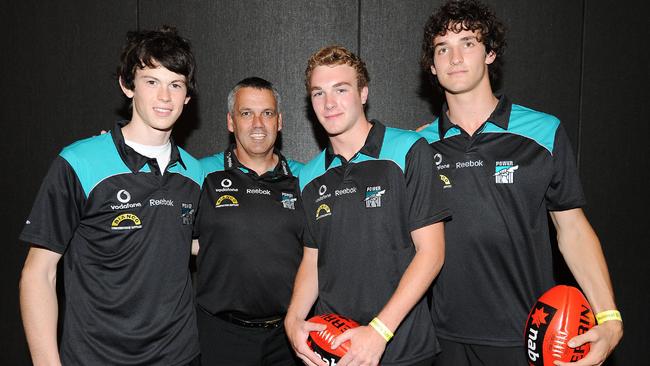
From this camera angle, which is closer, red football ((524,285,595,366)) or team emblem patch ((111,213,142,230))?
red football ((524,285,595,366))

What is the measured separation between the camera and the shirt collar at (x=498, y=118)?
1.80 metres

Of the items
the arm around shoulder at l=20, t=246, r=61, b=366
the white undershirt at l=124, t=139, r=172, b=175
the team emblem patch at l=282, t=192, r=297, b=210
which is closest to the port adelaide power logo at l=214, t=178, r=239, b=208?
the team emblem patch at l=282, t=192, r=297, b=210

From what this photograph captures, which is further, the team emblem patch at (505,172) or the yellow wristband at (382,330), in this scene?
the team emblem patch at (505,172)

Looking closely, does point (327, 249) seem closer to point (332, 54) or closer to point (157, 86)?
point (332, 54)

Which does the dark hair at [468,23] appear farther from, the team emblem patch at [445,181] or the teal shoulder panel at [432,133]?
the team emblem patch at [445,181]

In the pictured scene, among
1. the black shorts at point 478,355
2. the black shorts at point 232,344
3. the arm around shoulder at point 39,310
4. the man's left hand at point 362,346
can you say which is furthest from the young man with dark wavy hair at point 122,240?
the black shorts at point 478,355

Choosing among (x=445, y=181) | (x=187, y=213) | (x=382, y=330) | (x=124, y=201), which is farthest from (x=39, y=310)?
(x=445, y=181)

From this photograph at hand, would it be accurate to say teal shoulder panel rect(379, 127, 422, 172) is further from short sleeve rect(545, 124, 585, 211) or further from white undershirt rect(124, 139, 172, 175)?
white undershirt rect(124, 139, 172, 175)

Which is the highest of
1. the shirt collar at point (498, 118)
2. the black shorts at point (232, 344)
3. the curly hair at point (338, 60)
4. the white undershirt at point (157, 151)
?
the curly hair at point (338, 60)

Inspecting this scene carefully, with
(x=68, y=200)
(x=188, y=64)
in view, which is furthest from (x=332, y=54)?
(x=68, y=200)

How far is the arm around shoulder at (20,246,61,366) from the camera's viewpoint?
152cm

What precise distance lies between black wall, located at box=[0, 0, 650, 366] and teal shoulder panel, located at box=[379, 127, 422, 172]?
4.09ft

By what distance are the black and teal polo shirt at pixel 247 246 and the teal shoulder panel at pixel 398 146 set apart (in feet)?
2.07

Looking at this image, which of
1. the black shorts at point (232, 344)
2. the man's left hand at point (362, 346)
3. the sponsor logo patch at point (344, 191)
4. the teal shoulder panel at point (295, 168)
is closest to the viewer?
the man's left hand at point (362, 346)
